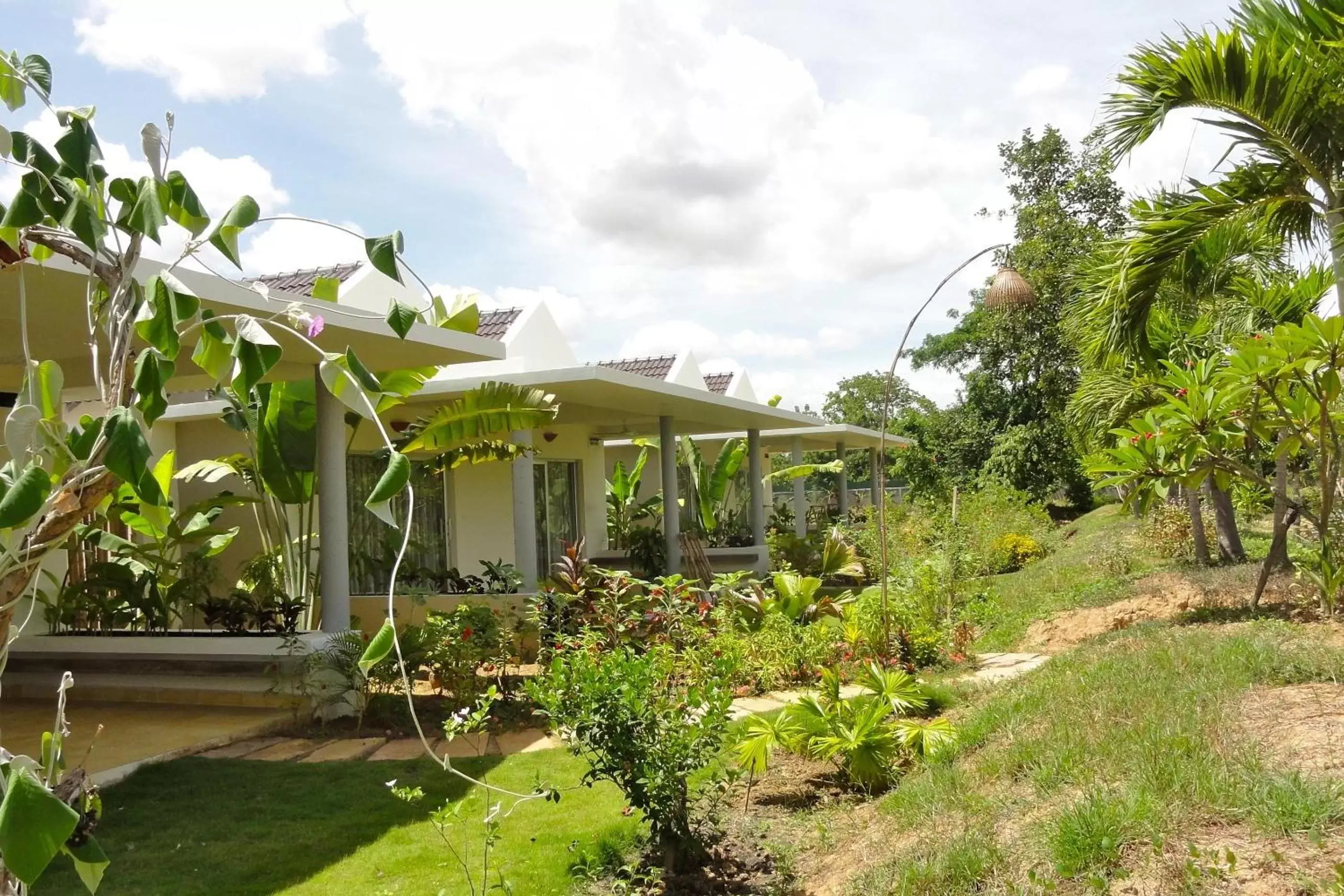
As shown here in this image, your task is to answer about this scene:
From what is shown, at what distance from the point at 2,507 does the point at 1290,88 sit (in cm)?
909

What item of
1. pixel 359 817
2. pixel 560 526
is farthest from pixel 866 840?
pixel 560 526

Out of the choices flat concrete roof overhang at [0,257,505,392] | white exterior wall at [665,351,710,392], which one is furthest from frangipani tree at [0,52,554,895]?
white exterior wall at [665,351,710,392]

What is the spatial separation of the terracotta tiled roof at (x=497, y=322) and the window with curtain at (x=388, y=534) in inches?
92.3

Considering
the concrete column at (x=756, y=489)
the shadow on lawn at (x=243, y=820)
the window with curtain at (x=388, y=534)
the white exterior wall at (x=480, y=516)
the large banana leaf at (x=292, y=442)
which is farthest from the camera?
the concrete column at (x=756, y=489)

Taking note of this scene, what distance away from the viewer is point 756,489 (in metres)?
18.5

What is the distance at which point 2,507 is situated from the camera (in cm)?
139

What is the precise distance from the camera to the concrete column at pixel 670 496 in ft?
50.0

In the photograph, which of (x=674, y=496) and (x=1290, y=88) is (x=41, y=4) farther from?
(x=674, y=496)

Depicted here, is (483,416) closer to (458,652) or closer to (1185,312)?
(458,652)

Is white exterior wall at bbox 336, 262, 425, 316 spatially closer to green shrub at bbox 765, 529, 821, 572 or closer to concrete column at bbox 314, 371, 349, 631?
concrete column at bbox 314, 371, 349, 631

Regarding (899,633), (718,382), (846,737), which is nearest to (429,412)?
(899,633)

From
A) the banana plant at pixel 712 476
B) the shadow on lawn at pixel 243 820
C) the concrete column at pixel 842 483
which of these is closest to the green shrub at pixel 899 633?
the shadow on lawn at pixel 243 820

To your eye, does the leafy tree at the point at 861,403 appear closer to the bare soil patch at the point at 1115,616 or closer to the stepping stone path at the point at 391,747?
the bare soil patch at the point at 1115,616

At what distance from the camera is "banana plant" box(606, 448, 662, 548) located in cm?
1948
